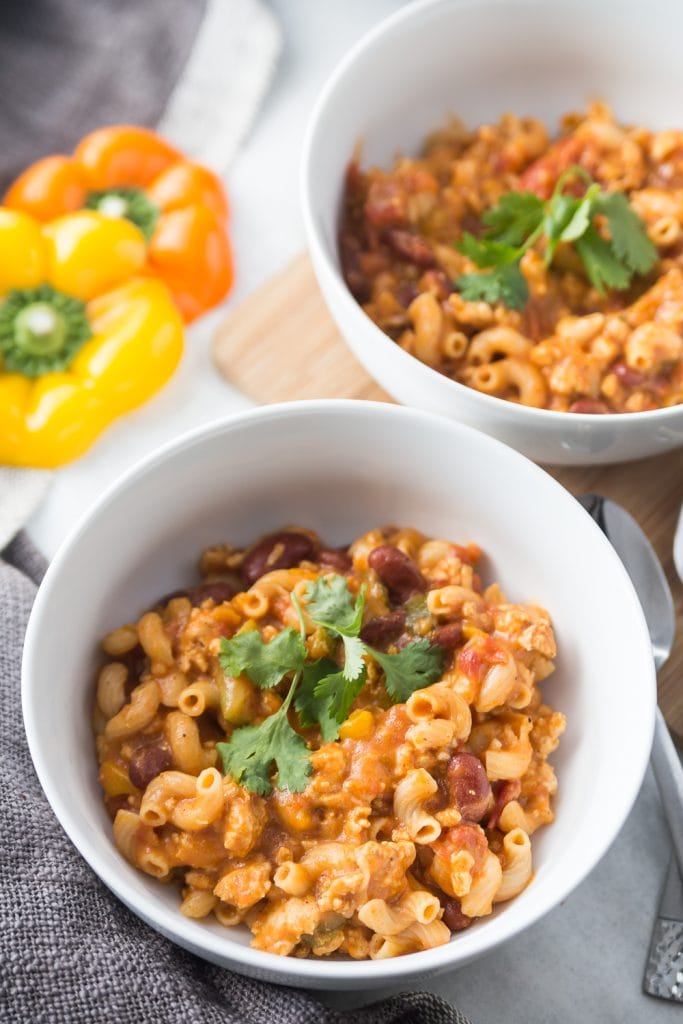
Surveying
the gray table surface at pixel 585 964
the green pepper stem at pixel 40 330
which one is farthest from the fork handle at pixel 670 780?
the green pepper stem at pixel 40 330

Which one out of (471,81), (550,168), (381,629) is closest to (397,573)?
(381,629)

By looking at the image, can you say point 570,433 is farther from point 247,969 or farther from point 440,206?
point 247,969

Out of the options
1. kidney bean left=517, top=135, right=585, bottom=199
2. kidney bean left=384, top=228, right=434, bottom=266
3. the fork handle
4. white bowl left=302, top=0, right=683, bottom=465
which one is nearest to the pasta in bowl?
the fork handle

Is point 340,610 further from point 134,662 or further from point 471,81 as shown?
Answer: point 471,81

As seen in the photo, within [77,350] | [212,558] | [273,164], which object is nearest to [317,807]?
[212,558]

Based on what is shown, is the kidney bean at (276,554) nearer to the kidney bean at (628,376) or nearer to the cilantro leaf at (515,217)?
the kidney bean at (628,376)
